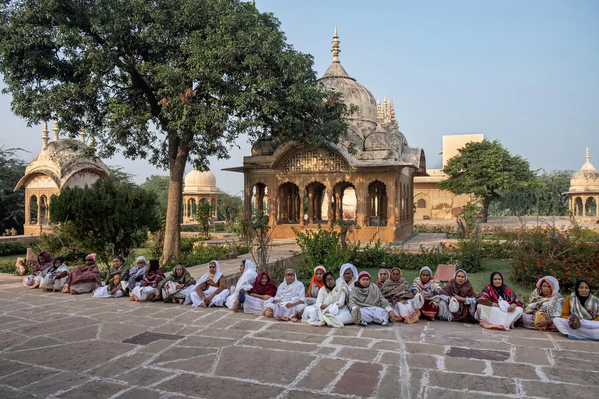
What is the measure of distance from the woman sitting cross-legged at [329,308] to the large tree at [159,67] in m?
5.31

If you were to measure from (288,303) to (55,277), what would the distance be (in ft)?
17.7

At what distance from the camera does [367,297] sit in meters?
6.57

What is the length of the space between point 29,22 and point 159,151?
4.83 metres

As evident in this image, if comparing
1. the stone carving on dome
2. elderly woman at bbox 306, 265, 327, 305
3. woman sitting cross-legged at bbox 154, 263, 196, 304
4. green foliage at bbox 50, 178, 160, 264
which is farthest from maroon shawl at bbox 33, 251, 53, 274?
the stone carving on dome

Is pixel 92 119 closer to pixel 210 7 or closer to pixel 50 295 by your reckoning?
pixel 210 7

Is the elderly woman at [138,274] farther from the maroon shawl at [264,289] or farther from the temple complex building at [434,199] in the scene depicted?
the temple complex building at [434,199]

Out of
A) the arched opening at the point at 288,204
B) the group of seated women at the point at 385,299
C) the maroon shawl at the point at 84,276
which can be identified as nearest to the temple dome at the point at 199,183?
the arched opening at the point at 288,204

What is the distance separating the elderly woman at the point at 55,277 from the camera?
9.15 meters

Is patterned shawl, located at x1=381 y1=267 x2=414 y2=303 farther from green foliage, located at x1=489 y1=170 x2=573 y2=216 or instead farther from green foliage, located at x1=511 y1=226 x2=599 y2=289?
green foliage, located at x1=489 y1=170 x2=573 y2=216

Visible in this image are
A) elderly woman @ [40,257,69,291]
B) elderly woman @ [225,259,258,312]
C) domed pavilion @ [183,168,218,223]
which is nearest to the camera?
elderly woman @ [225,259,258,312]

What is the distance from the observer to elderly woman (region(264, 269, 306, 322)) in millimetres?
6723

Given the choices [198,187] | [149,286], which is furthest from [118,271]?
[198,187]

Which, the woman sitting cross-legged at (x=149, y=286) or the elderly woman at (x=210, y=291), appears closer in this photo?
the elderly woman at (x=210, y=291)

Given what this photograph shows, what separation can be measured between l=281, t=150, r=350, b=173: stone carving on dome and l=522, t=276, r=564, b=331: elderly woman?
10.8 meters
